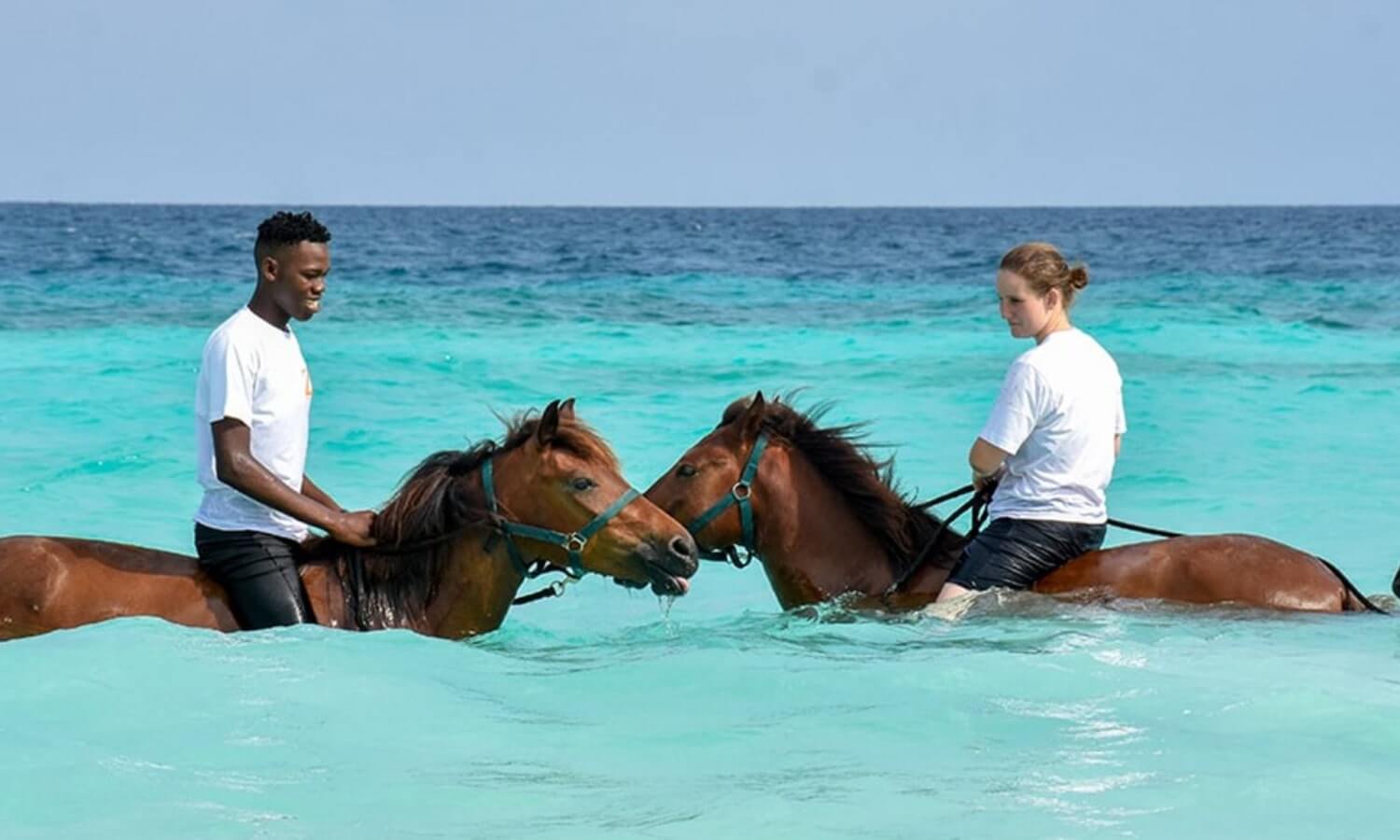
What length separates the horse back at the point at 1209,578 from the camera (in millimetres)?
6676

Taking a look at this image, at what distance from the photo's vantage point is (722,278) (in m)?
42.4

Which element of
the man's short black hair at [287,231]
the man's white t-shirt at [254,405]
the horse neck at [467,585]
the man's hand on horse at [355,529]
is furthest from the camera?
the horse neck at [467,585]

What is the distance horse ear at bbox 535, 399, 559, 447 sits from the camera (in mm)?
6426

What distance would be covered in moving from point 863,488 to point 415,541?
1819 millimetres

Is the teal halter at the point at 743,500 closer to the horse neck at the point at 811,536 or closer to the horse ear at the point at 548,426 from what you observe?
the horse neck at the point at 811,536

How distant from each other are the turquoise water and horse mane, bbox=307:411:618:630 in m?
0.15

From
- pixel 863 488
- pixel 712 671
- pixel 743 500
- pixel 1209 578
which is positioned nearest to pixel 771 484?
pixel 743 500

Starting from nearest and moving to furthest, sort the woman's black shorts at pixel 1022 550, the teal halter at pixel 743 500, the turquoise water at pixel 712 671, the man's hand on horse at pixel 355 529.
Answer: the turquoise water at pixel 712 671 → the man's hand on horse at pixel 355 529 → the woman's black shorts at pixel 1022 550 → the teal halter at pixel 743 500

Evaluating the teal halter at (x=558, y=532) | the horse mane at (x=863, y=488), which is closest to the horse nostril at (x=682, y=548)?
the teal halter at (x=558, y=532)

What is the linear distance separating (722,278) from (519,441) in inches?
1418

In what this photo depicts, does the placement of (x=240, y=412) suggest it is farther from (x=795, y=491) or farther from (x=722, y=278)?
(x=722, y=278)

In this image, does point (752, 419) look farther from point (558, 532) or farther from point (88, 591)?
point (88, 591)

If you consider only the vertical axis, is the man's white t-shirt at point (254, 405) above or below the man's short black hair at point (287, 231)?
below

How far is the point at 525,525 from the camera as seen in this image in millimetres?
6488
